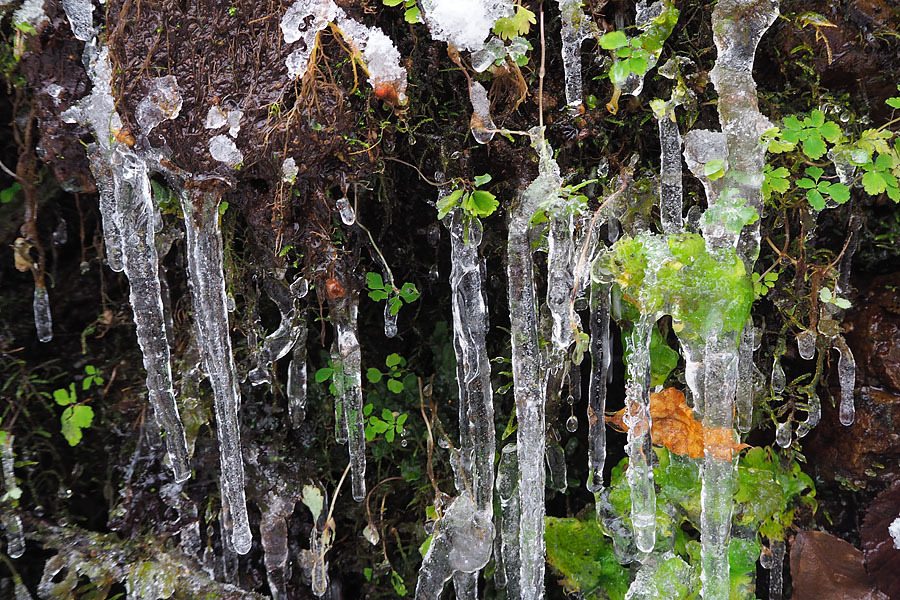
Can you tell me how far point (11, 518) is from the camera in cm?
205

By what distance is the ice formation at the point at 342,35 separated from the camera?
1501 millimetres

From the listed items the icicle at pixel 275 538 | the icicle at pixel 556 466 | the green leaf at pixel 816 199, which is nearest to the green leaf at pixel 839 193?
the green leaf at pixel 816 199

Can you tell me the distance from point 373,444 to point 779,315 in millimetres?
1451

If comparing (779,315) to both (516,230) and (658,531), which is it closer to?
(658,531)

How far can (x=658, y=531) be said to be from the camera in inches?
74.6

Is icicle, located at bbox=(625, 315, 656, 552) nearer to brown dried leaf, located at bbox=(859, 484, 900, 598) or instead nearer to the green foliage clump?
the green foliage clump

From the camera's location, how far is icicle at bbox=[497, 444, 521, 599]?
6.49 feet

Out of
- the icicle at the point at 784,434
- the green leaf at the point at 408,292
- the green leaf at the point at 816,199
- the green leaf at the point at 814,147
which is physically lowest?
the icicle at the point at 784,434

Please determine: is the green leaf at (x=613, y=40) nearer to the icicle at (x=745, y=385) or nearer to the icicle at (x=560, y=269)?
the icicle at (x=560, y=269)

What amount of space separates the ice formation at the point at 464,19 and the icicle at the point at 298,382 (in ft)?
3.21

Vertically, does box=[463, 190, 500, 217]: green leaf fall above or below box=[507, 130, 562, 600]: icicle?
above

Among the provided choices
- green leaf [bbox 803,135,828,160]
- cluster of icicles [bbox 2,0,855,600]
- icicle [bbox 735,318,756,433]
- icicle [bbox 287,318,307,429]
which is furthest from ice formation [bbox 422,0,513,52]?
icicle [bbox 735,318,756,433]

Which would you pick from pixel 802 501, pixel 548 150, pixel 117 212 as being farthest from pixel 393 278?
pixel 802 501

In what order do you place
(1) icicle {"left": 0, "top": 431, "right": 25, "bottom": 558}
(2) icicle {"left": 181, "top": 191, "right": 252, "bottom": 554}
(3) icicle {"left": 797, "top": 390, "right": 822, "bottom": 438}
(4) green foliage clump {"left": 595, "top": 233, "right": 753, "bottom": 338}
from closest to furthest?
(4) green foliage clump {"left": 595, "top": 233, "right": 753, "bottom": 338}, (2) icicle {"left": 181, "top": 191, "right": 252, "bottom": 554}, (3) icicle {"left": 797, "top": 390, "right": 822, "bottom": 438}, (1) icicle {"left": 0, "top": 431, "right": 25, "bottom": 558}
